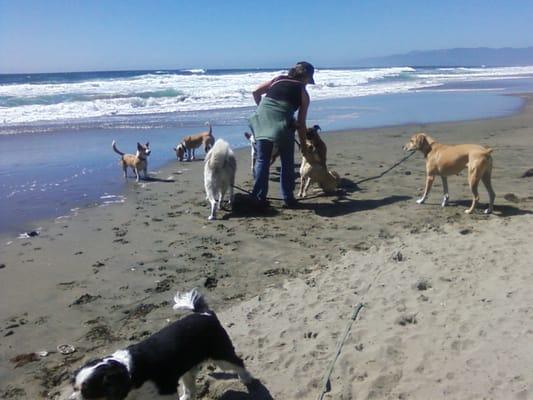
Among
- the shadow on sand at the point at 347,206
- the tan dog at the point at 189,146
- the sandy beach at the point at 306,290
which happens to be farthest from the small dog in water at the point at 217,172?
the tan dog at the point at 189,146

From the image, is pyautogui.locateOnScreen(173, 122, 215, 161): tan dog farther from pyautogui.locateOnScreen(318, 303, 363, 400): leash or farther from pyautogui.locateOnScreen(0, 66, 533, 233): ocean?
pyautogui.locateOnScreen(318, 303, 363, 400): leash

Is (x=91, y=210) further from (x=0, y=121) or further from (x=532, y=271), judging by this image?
(x=0, y=121)

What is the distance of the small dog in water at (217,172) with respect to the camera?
7297 mm

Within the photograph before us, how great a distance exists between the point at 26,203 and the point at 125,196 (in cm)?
154

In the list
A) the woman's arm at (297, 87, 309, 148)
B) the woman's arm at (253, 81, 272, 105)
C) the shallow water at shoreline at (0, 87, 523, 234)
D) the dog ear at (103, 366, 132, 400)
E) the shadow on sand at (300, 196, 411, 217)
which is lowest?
the shadow on sand at (300, 196, 411, 217)

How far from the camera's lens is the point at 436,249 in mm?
5332

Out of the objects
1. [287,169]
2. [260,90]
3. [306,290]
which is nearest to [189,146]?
[260,90]

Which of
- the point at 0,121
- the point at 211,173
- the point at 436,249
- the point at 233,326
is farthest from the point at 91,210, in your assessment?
the point at 0,121

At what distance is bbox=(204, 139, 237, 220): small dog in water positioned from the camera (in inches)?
287

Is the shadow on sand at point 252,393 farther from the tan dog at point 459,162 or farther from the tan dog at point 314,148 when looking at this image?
the tan dog at point 314,148

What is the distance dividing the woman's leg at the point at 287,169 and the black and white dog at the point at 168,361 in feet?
14.5

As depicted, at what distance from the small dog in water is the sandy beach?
31cm

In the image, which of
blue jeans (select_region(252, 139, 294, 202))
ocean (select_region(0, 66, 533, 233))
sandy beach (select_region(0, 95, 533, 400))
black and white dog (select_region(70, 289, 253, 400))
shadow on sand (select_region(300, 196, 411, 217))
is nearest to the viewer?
black and white dog (select_region(70, 289, 253, 400))

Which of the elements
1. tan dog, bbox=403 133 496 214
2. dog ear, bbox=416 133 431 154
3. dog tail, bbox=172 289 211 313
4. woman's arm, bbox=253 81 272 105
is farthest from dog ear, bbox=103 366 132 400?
dog ear, bbox=416 133 431 154
